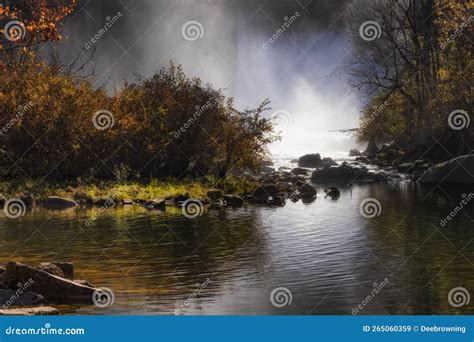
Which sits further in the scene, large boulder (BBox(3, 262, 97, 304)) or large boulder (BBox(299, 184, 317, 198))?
large boulder (BBox(299, 184, 317, 198))

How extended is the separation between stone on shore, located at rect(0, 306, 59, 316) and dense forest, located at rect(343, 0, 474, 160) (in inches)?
1232

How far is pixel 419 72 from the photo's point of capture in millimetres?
48312

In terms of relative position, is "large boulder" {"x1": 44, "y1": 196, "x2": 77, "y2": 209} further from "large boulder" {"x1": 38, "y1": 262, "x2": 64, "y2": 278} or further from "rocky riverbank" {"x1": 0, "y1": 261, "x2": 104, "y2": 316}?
"rocky riverbank" {"x1": 0, "y1": 261, "x2": 104, "y2": 316}

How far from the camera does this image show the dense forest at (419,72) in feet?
136

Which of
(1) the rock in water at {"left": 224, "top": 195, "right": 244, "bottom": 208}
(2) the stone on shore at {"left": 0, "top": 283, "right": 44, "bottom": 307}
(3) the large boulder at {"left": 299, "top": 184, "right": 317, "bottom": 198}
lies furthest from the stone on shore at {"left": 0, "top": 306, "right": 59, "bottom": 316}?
(3) the large boulder at {"left": 299, "top": 184, "right": 317, "bottom": 198}

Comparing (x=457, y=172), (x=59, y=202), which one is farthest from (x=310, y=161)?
(x=59, y=202)

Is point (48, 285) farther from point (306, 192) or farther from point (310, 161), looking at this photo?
point (310, 161)

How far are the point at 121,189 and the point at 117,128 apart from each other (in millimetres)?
6212

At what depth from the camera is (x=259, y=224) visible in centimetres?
2228

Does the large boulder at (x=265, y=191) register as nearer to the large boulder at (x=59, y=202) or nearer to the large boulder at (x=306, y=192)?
the large boulder at (x=306, y=192)

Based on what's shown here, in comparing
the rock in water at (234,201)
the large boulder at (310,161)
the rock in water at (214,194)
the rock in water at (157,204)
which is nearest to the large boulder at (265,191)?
the rock in water at (214,194)

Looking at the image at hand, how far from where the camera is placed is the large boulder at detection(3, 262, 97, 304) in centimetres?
1202

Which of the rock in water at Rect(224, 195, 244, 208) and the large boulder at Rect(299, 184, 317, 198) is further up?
the large boulder at Rect(299, 184, 317, 198)

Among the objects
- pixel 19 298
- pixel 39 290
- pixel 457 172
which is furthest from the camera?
pixel 457 172
